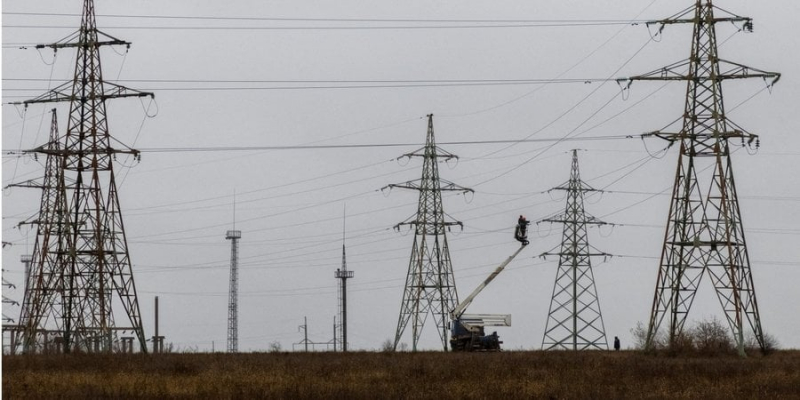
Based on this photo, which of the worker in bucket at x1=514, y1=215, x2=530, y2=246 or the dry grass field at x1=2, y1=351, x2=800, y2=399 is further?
the worker in bucket at x1=514, y1=215, x2=530, y2=246

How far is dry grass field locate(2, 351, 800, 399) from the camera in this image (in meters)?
31.0

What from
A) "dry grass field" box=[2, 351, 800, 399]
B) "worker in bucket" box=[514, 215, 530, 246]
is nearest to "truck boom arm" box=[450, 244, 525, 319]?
"worker in bucket" box=[514, 215, 530, 246]

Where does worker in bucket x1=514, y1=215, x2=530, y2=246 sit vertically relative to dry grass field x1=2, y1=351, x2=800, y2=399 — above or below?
above

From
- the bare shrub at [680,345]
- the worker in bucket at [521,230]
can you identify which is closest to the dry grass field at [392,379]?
the bare shrub at [680,345]

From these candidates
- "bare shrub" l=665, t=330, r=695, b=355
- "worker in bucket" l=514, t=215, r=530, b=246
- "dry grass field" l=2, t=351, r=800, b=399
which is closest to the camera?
"dry grass field" l=2, t=351, r=800, b=399

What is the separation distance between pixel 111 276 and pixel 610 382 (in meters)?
25.9

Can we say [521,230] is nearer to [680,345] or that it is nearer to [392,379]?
[680,345]

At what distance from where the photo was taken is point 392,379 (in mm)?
37062

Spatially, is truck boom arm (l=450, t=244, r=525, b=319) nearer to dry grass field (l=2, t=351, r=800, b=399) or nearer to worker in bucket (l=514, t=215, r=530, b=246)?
worker in bucket (l=514, t=215, r=530, b=246)

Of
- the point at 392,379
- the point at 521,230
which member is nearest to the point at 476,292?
the point at 521,230

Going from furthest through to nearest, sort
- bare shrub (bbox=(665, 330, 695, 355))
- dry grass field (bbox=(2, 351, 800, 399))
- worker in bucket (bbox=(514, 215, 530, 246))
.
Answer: worker in bucket (bbox=(514, 215, 530, 246)) < bare shrub (bbox=(665, 330, 695, 355)) < dry grass field (bbox=(2, 351, 800, 399))

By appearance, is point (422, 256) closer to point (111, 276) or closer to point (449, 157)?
point (449, 157)

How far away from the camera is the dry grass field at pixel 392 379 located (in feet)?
102

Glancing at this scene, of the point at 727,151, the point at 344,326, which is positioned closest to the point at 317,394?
the point at 727,151
